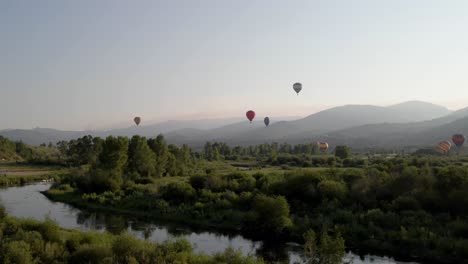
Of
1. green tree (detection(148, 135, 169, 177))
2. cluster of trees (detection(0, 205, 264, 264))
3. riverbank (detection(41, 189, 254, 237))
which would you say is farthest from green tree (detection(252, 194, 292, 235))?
green tree (detection(148, 135, 169, 177))

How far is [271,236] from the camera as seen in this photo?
41.3 metres

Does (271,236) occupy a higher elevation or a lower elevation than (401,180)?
lower

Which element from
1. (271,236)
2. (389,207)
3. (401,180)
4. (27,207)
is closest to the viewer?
(271,236)

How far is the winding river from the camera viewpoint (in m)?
35.6

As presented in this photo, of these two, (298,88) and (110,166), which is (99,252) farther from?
(298,88)

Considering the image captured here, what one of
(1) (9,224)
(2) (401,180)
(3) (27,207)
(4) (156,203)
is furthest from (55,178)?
(2) (401,180)

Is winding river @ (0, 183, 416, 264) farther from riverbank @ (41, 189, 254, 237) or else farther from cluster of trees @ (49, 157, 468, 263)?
cluster of trees @ (49, 157, 468, 263)

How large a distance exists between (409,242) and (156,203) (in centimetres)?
3116

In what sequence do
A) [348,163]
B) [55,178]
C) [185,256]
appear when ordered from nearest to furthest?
[185,256], [55,178], [348,163]

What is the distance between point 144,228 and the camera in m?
45.7

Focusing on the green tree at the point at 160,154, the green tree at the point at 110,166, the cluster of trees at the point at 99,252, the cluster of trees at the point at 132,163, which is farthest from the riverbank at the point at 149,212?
the green tree at the point at 160,154

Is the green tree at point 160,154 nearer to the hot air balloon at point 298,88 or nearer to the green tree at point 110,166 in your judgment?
the green tree at point 110,166

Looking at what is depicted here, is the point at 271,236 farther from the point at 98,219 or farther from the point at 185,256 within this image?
the point at 98,219

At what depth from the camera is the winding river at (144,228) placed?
3556 centimetres
